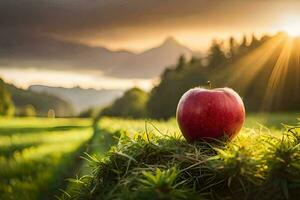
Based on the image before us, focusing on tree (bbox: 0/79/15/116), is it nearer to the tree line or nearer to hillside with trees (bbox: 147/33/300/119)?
the tree line

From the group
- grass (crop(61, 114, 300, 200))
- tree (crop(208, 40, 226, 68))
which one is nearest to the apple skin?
grass (crop(61, 114, 300, 200))

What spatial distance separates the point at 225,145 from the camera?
4.87m

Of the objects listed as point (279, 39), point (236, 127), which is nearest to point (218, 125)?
point (236, 127)

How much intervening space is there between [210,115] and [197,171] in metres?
1.01

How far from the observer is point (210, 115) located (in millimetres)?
5262

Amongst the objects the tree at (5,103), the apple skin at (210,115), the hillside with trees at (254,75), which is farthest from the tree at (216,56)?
the apple skin at (210,115)

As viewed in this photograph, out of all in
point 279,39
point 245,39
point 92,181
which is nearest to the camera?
point 92,181

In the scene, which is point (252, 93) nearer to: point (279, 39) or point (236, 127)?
point (279, 39)

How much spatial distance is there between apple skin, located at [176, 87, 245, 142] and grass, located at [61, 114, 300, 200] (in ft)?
0.91

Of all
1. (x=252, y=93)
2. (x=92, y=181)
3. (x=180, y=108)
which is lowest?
(x=252, y=93)

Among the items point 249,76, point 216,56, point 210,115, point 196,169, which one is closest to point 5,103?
point 216,56

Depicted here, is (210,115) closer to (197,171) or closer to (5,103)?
(197,171)

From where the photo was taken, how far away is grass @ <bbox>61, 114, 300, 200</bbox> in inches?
152

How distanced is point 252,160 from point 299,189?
13.5 inches
